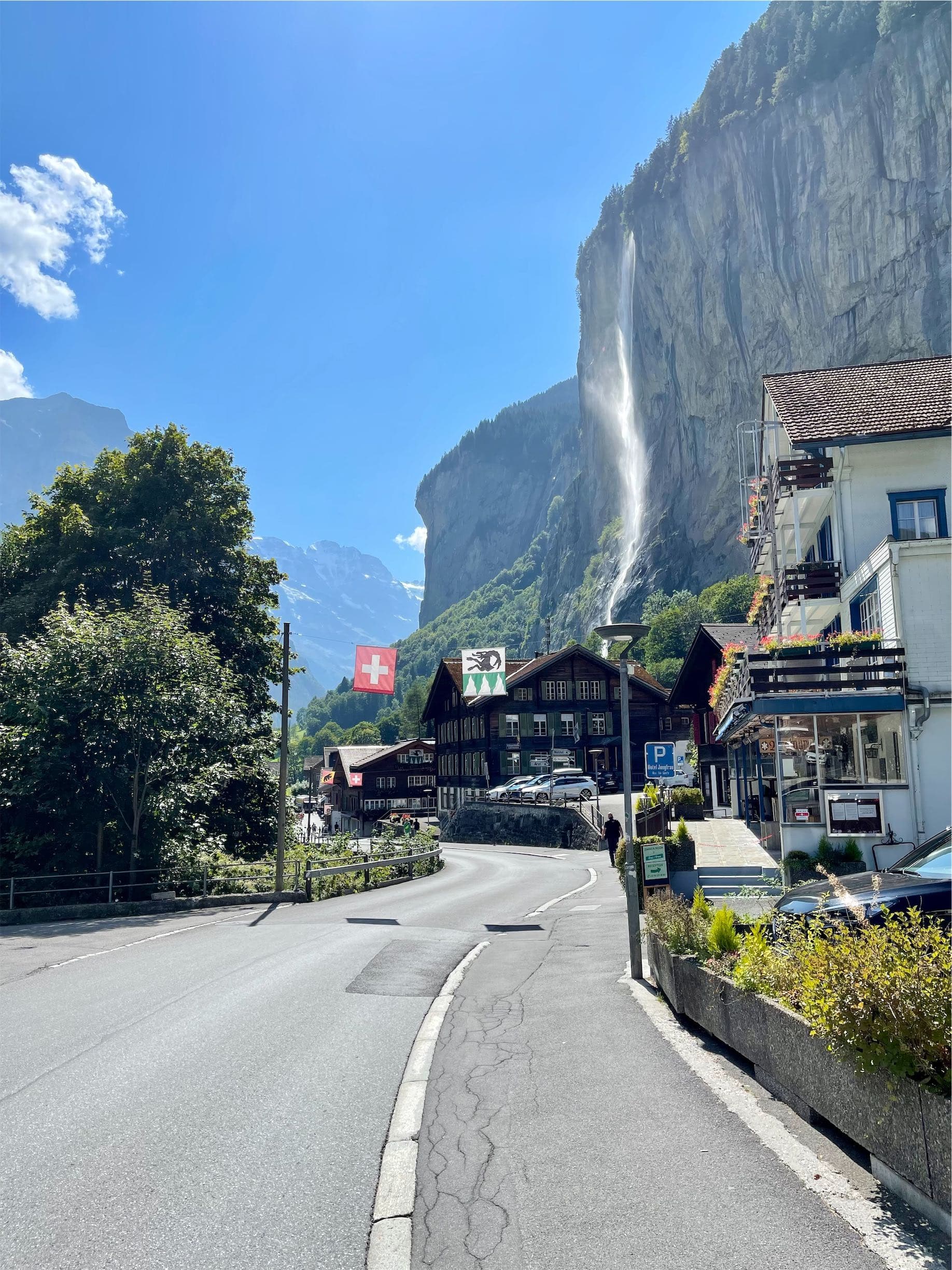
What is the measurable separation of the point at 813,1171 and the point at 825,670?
48.8 feet

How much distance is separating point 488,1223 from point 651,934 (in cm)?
583

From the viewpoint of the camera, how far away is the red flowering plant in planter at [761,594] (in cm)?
2850

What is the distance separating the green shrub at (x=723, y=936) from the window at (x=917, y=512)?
18445 mm

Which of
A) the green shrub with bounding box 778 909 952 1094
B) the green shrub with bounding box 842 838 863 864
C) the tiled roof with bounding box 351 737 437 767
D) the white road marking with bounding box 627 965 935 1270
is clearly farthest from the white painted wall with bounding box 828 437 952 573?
the tiled roof with bounding box 351 737 437 767

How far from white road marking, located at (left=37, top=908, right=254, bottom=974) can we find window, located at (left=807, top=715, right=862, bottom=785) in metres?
14.0

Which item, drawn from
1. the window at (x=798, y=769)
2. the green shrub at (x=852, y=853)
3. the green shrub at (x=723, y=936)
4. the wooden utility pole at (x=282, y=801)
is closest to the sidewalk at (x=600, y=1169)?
the green shrub at (x=723, y=936)

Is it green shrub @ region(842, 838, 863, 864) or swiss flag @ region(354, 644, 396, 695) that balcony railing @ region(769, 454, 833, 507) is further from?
swiss flag @ region(354, 644, 396, 695)

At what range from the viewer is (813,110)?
108625 millimetres

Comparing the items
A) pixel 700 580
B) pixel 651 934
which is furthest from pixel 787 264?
pixel 651 934

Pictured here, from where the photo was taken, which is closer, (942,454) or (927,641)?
(927,641)

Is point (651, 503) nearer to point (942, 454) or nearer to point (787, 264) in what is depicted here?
point (787, 264)

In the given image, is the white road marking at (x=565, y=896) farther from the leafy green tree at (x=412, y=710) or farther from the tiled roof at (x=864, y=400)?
the leafy green tree at (x=412, y=710)

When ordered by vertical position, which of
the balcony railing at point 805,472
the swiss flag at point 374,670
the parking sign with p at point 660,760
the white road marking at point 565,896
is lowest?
the white road marking at point 565,896

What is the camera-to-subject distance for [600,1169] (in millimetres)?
5305
